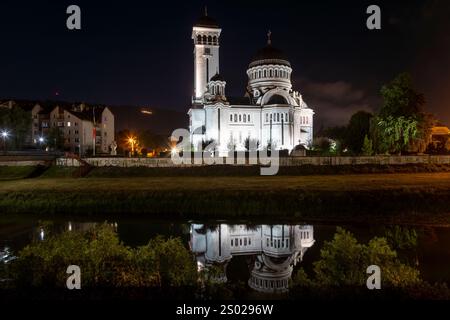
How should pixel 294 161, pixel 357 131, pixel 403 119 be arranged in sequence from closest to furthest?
1. pixel 294 161
2. pixel 403 119
3. pixel 357 131

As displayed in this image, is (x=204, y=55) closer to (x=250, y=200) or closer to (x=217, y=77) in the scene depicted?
(x=217, y=77)

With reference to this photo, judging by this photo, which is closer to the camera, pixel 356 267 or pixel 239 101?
pixel 356 267

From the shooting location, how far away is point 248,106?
73875mm

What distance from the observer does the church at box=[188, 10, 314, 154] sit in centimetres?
7175

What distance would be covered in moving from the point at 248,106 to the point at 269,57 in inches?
550

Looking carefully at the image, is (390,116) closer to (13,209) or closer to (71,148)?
(13,209)

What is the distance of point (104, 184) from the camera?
42625 mm

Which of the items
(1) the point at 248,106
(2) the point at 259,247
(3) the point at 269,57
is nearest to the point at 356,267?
(2) the point at 259,247

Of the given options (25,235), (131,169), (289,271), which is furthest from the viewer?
(131,169)

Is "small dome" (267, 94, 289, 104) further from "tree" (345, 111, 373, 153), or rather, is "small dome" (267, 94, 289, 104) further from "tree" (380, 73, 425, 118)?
"tree" (380, 73, 425, 118)

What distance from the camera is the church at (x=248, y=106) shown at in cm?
7175
